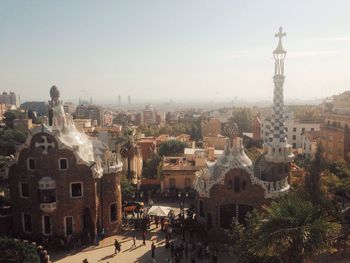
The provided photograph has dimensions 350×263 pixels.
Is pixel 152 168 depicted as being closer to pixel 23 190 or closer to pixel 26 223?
pixel 26 223

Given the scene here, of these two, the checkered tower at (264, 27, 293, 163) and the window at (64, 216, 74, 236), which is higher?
the checkered tower at (264, 27, 293, 163)

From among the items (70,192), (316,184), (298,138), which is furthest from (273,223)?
(298,138)

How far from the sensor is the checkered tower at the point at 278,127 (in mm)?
30859

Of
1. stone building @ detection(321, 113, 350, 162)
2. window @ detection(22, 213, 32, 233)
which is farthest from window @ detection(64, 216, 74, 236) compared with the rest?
stone building @ detection(321, 113, 350, 162)

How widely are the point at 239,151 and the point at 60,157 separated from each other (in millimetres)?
13951

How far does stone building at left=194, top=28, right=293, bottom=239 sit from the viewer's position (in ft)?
95.0

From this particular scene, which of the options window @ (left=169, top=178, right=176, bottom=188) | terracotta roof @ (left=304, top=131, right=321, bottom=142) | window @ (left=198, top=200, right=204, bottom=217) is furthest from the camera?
terracotta roof @ (left=304, top=131, right=321, bottom=142)

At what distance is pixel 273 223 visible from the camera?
52.4ft

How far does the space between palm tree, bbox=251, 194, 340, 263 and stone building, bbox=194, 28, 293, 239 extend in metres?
12.4

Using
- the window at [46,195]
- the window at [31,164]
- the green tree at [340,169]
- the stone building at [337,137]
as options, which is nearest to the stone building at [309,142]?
the stone building at [337,137]

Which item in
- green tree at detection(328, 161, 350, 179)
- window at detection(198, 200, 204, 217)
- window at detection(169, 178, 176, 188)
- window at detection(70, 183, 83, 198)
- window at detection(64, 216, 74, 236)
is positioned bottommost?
window at detection(169, 178, 176, 188)

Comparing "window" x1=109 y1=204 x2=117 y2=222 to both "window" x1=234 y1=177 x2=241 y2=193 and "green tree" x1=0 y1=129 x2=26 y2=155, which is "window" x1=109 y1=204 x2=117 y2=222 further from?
"green tree" x1=0 y1=129 x2=26 y2=155

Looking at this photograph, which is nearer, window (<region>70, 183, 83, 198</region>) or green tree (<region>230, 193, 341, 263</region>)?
green tree (<region>230, 193, 341, 263</region>)

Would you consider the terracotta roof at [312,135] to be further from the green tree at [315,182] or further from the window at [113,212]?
the window at [113,212]
